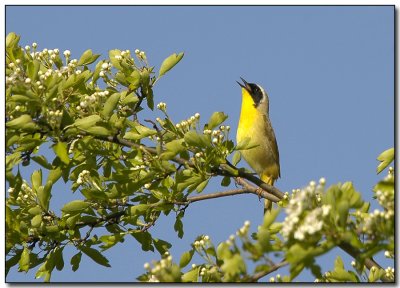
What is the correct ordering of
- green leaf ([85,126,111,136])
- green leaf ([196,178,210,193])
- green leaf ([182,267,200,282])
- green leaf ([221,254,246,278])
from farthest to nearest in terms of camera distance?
green leaf ([196,178,210,193]) → green leaf ([85,126,111,136]) → green leaf ([182,267,200,282]) → green leaf ([221,254,246,278])

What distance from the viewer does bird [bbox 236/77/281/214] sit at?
9.58 metres

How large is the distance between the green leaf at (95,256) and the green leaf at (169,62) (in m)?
1.48

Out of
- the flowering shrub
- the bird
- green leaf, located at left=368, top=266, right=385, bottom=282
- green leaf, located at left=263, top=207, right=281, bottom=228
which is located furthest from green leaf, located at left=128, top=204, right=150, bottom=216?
the bird

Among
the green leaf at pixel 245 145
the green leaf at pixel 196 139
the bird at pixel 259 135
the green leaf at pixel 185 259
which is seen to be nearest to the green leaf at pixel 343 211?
the green leaf at pixel 185 259

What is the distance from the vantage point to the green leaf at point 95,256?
6.04 m

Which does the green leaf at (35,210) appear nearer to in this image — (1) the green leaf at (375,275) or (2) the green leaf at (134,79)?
(2) the green leaf at (134,79)

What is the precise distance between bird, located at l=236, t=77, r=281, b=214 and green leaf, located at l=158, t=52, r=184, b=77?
324 cm

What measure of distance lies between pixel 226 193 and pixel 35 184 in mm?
1447

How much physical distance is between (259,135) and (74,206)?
4.05 meters

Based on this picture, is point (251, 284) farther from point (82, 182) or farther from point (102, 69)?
point (102, 69)

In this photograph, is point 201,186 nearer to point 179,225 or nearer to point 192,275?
point 179,225

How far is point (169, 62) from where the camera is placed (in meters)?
6.29

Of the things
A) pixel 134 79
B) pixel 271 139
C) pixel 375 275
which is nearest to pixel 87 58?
pixel 134 79

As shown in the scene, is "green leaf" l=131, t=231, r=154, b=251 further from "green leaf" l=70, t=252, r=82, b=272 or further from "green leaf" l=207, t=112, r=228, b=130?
"green leaf" l=207, t=112, r=228, b=130
